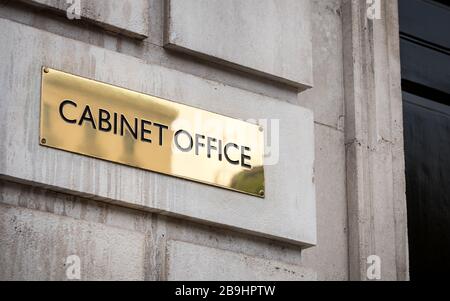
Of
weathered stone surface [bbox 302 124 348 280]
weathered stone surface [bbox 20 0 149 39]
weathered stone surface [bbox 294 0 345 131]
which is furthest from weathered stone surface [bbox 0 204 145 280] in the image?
weathered stone surface [bbox 294 0 345 131]

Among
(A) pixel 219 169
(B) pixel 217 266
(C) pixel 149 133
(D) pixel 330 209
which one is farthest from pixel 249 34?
(B) pixel 217 266

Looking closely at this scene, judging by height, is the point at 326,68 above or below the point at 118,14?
above

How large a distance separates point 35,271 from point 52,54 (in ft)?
3.35

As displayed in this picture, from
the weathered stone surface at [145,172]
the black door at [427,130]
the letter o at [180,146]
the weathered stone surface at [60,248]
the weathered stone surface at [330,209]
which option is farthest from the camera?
the black door at [427,130]

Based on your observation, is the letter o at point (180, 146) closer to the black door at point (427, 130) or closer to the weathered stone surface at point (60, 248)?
the weathered stone surface at point (60, 248)

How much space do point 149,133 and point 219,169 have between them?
423mm

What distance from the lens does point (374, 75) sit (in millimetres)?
8281

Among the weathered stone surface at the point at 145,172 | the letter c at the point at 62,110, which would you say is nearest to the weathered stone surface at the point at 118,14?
the weathered stone surface at the point at 145,172

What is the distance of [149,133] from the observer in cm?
686

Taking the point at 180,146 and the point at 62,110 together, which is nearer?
the point at 62,110

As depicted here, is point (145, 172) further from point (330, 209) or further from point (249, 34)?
point (330, 209)

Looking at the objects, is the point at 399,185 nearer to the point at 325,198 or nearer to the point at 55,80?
the point at 325,198

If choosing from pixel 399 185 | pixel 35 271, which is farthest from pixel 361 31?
pixel 35 271

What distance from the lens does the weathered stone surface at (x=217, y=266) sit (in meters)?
6.77
